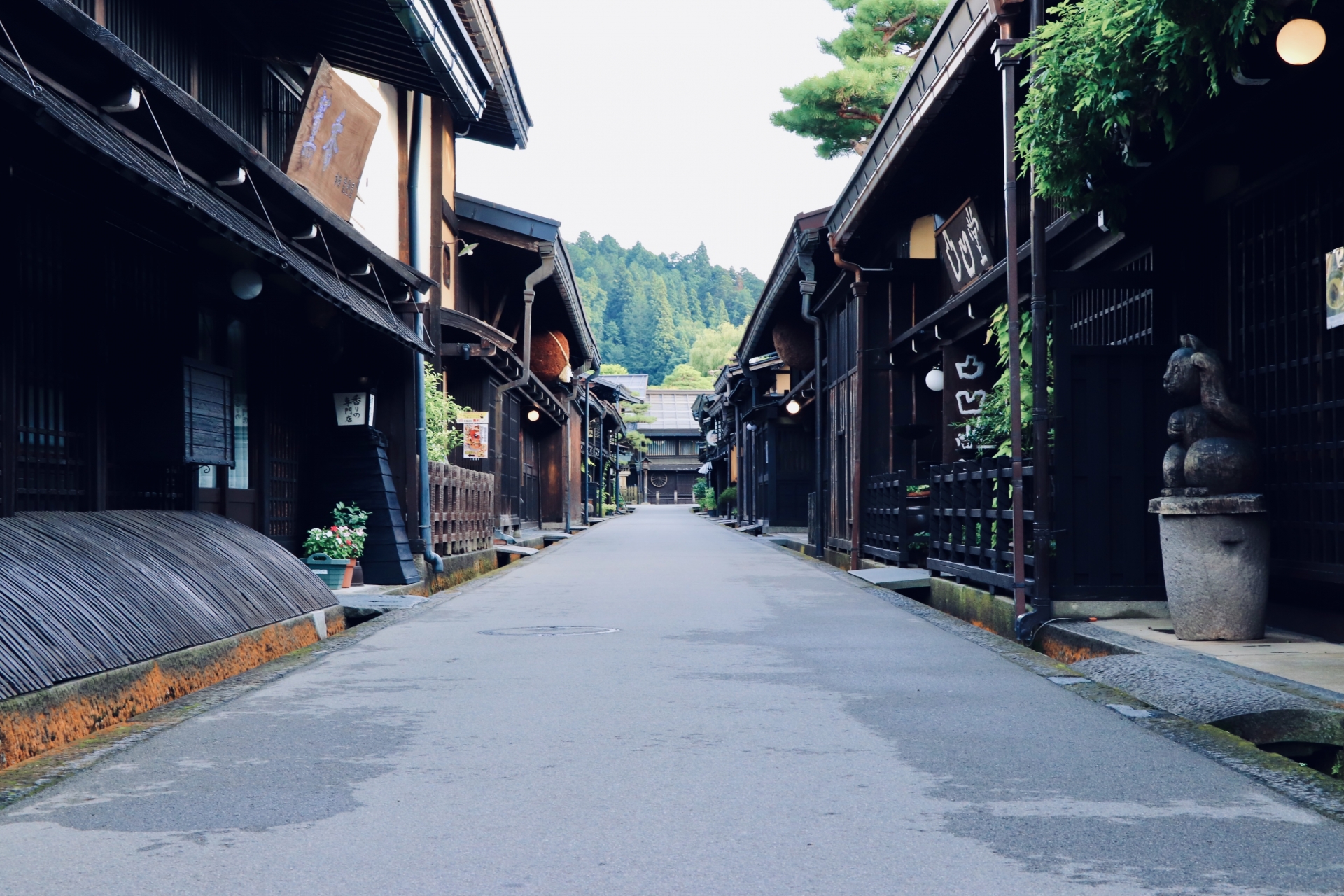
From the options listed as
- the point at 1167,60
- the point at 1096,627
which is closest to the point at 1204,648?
the point at 1096,627

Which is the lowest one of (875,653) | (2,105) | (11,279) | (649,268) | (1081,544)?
(875,653)

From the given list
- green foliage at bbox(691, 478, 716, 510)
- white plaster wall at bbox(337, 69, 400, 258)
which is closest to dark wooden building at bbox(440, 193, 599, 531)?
white plaster wall at bbox(337, 69, 400, 258)

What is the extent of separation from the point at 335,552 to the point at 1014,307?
25.2ft

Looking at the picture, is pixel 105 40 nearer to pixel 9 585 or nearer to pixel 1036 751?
pixel 9 585

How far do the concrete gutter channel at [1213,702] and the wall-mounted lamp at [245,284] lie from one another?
6.86 m

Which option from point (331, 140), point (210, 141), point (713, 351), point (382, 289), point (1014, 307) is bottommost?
point (1014, 307)

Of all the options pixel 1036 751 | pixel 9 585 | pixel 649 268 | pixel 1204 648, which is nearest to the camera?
pixel 1036 751

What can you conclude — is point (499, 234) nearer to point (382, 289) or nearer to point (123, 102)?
point (382, 289)

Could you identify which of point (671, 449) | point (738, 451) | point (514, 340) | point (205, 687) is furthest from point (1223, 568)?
point (671, 449)

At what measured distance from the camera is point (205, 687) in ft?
23.8

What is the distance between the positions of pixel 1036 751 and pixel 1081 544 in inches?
184

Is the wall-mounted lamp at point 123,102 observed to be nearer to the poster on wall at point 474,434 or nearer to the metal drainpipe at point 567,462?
the poster on wall at point 474,434

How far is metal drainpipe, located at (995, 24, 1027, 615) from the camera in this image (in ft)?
31.3

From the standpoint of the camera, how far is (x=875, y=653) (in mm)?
8734
